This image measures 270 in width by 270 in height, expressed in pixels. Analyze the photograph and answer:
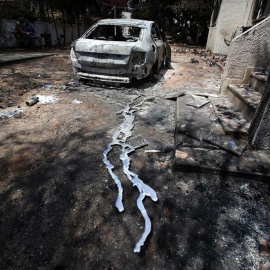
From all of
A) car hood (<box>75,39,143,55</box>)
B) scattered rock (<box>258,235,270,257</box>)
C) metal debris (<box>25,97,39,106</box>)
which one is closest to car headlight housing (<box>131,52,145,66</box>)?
car hood (<box>75,39,143,55</box>)

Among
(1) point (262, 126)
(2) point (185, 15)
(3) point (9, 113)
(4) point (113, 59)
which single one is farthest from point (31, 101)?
(2) point (185, 15)

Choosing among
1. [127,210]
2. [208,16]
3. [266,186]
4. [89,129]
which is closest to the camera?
[127,210]

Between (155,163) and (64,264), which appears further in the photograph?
(155,163)

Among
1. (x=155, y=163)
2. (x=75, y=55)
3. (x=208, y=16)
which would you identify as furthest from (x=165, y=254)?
(x=208, y=16)

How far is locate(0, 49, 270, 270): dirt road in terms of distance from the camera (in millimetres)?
1318

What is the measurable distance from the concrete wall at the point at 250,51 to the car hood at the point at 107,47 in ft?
6.34

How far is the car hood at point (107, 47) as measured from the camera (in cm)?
436

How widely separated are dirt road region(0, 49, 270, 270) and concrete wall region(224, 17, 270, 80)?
2075 mm

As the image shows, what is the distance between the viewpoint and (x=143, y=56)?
15.1 ft

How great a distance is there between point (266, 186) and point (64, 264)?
1844 millimetres

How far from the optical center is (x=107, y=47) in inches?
174

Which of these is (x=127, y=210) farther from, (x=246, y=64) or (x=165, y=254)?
(x=246, y=64)

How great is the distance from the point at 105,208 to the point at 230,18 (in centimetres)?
1214

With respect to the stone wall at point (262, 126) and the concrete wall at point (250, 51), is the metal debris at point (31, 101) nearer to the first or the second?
the stone wall at point (262, 126)
